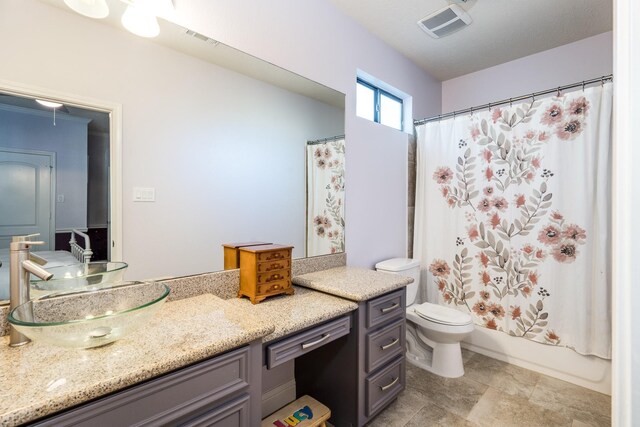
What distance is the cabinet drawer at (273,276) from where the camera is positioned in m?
1.52

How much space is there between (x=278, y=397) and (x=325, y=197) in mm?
1291

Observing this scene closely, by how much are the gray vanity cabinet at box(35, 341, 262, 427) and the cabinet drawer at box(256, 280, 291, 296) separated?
438 millimetres

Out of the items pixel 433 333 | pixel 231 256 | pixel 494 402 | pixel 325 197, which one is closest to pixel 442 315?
pixel 433 333

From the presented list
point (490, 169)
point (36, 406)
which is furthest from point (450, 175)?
point (36, 406)

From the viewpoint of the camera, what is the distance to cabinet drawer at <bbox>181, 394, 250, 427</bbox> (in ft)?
3.10

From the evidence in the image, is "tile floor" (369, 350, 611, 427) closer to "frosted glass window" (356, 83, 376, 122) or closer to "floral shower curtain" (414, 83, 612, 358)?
"floral shower curtain" (414, 83, 612, 358)

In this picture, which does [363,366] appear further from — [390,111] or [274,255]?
[390,111]

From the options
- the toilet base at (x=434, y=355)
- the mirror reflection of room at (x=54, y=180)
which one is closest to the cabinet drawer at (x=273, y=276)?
the mirror reflection of room at (x=54, y=180)

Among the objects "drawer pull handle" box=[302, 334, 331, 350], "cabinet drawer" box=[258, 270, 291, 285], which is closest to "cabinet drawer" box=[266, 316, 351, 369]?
"drawer pull handle" box=[302, 334, 331, 350]

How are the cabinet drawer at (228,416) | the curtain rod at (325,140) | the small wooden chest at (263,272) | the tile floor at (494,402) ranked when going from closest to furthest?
the cabinet drawer at (228,416) < the small wooden chest at (263,272) < the tile floor at (494,402) < the curtain rod at (325,140)

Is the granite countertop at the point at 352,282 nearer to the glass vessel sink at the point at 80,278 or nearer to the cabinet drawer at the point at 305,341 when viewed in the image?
the cabinet drawer at the point at 305,341

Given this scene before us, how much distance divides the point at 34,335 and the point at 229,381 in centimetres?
55

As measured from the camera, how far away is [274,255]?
5.20 feet

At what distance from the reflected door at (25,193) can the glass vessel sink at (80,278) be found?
17 centimetres
